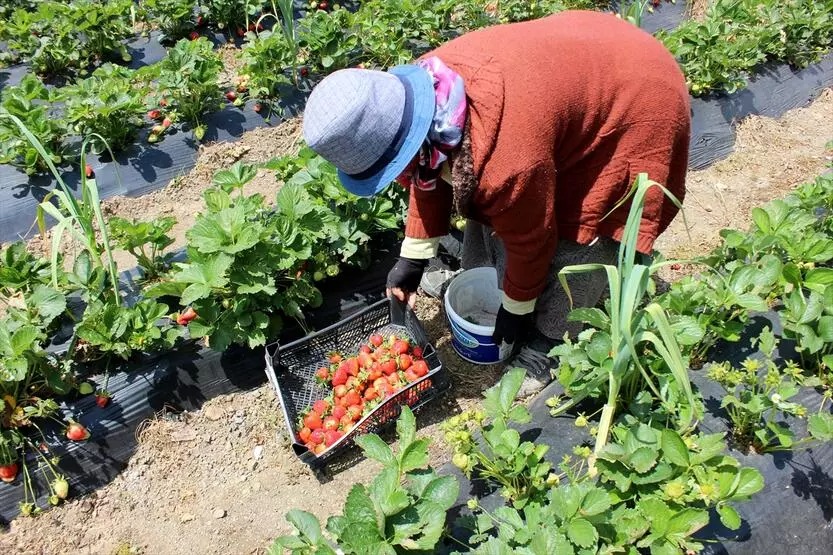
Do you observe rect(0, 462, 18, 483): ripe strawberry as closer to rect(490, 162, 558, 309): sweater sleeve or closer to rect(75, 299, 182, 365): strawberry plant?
rect(75, 299, 182, 365): strawberry plant

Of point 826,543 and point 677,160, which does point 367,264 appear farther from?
point 826,543

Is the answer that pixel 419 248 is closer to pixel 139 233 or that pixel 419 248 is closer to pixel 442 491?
pixel 442 491

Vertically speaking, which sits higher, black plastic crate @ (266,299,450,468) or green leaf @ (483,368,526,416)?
green leaf @ (483,368,526,416)

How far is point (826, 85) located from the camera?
14.7 ft

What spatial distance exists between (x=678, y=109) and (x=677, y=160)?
22 centimetres

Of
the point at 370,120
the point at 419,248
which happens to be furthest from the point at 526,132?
the point at 419,248

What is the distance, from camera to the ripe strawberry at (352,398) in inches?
92.0

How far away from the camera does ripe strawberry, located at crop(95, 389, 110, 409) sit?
2.35 meters

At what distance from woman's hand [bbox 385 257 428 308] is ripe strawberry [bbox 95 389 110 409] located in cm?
117

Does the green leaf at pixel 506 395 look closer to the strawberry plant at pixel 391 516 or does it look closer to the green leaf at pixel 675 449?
the strawberry plant at pixel 391 516

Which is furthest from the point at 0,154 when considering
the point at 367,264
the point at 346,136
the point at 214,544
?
the point at 346,136

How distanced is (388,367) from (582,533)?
44.5 inches

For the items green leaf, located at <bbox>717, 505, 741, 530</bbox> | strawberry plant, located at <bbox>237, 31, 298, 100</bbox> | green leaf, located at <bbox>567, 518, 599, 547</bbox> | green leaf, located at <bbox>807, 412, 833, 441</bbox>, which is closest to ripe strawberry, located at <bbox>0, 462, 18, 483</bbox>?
green leaf, located at <bbox>567, 518, 599, 547</bbox>

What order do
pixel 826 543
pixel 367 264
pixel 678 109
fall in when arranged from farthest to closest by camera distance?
pixel 367 264 < pixel 678 109 < pixel 826 543
